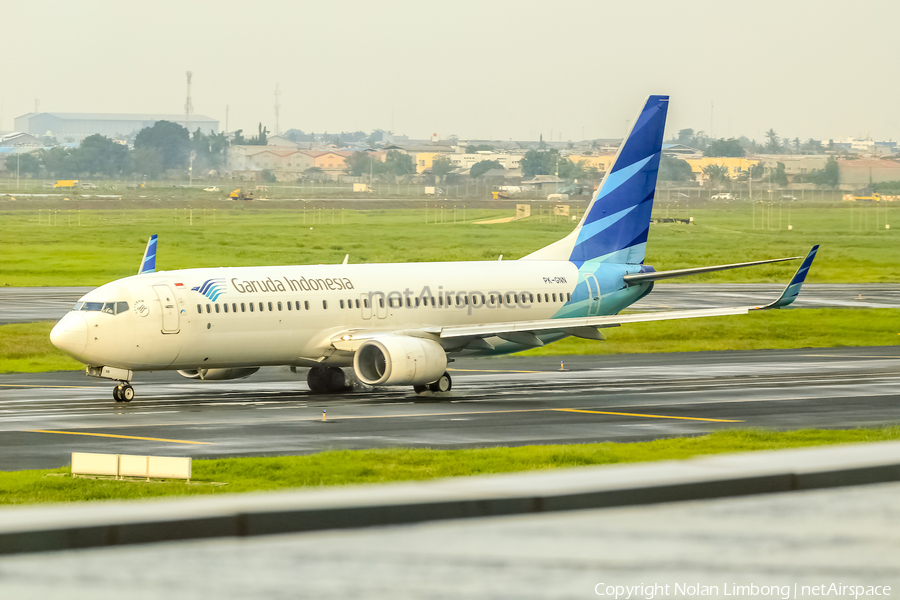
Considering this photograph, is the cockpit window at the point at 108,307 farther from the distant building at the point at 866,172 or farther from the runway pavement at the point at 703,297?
the distant building at the point at 866,172

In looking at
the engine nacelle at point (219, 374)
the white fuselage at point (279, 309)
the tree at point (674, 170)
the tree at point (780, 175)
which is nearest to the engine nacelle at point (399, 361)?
the white fuselage at point (279, 309)

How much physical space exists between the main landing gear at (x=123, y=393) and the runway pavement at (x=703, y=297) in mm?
25415

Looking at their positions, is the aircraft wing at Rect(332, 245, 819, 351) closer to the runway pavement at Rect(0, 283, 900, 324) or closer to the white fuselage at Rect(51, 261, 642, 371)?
the white fuselage at Rect(51, 261, 642, 371)

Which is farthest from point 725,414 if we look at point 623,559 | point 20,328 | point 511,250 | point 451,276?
point 511,250

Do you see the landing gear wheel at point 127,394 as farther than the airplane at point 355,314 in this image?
Yes

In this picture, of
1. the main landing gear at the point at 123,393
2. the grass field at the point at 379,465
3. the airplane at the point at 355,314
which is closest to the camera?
the grass field at the point at 379,465

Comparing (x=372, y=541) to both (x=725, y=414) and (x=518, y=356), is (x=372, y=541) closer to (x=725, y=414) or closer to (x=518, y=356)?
(x=725, y=414)

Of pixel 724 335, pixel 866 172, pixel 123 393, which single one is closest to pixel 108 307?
pixel 123 393

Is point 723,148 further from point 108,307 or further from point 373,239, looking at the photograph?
point 108,307

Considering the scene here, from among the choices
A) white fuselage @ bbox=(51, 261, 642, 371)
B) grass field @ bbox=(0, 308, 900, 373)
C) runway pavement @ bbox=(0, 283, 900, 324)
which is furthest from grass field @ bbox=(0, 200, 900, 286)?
white fuselage @ bbox=(51, 261, 642, 371)

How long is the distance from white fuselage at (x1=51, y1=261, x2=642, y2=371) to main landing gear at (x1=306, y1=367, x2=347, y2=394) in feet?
5.45

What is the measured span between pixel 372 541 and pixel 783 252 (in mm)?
105127

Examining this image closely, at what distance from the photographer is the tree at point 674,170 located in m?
167

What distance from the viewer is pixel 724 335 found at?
67.0m
